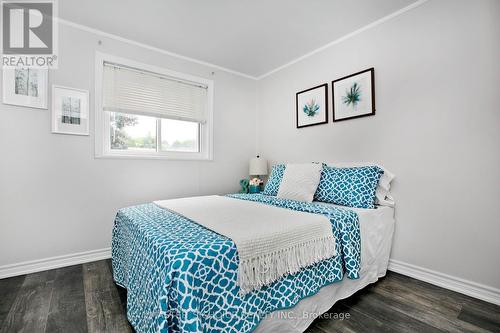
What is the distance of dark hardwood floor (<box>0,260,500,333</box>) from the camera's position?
1505 mm

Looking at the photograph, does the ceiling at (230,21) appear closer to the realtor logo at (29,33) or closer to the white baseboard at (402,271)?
the realtor logo at (29,33)

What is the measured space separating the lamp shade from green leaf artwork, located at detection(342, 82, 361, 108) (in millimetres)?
1488

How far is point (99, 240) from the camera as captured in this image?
2.68 metres

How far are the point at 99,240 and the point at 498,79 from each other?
400cm

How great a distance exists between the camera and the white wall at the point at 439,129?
1852 mm

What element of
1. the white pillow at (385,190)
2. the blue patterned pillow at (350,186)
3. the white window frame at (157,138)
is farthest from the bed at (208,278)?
the white window frame at (157,138)

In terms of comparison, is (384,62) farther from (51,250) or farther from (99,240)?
(51,250)

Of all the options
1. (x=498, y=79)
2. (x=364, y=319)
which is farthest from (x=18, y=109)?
(x=498, y=79)

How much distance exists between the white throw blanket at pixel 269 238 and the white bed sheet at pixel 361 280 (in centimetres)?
24

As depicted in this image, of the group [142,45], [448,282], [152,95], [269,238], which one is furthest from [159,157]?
[448,282]

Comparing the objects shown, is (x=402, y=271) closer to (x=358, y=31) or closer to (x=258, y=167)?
(x=258, y=167)

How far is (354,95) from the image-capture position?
2689 mm

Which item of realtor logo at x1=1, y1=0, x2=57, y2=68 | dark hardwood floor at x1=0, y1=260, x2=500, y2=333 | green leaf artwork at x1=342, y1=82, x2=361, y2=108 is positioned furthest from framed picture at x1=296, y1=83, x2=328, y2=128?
realtor logo at x1=1, y1=0, x2=57, y2=68

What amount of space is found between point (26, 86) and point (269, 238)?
9.15ft
